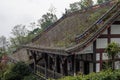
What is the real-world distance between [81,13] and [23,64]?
7727 millimetres

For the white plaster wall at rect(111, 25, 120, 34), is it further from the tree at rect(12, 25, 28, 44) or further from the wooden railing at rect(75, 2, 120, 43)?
the tree at rect(12, 25, 28, 44)

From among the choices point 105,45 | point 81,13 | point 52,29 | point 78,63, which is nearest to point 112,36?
point 105,45

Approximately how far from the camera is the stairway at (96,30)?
1549 cm

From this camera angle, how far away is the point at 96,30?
16.2 metres

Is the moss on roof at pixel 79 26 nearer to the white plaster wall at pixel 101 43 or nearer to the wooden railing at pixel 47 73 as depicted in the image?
the white plaster wall at pixel 101 43

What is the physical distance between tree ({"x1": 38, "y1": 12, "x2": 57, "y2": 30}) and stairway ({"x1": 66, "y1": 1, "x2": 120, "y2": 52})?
41941 millimetres

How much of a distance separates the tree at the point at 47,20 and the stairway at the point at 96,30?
4194 cm

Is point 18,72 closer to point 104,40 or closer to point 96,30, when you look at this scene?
point 104,40

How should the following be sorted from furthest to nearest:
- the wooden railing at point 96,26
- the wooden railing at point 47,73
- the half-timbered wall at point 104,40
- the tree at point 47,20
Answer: the tree at point 47,20 → the wooden railing at point 47,73 → the half-timbered wall at point 104,40 → the wooden railing at point 96,26

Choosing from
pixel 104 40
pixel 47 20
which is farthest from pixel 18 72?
pixel 47 20

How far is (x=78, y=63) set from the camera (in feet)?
60.6

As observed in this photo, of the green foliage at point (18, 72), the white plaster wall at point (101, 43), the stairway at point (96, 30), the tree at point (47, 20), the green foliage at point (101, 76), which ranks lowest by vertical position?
the green foliage at point (18, 72)

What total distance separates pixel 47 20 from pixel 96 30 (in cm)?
4646

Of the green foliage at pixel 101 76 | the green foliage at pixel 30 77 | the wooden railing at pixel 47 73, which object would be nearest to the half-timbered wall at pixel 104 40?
the green foliage at pixel 101 76
